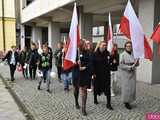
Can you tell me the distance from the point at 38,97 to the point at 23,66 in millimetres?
6289

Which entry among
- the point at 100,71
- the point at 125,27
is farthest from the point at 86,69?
the point at 125,27

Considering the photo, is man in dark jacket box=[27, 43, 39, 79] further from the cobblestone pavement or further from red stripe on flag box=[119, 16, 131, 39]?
red stripe on flag box=[119, 16, 131, 39]

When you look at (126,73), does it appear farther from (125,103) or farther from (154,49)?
(154,49)

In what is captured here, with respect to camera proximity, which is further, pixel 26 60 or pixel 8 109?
pixel 26 60

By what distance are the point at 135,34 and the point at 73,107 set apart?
2554 mm

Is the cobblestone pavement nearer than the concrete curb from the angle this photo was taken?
Yes

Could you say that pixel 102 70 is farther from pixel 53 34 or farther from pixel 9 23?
pixel 9 23

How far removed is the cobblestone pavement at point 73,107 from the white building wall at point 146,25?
732 mm

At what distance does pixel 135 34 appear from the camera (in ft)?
26.2

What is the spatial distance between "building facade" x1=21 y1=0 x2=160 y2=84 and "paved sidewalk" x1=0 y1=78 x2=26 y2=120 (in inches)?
199

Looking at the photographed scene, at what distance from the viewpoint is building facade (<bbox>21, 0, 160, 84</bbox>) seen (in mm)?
13070

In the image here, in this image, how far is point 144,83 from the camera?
43.7 ft

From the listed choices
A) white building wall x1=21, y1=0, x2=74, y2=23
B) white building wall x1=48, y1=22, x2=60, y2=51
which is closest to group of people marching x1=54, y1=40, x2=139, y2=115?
white building wall x1=21, y1=0, x2=74, y2=23

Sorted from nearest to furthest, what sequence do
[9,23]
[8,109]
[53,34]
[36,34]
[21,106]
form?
1. [8,109]
2. [21,106]
3. [53,34]
4. [9,23]
5. [36,34]
